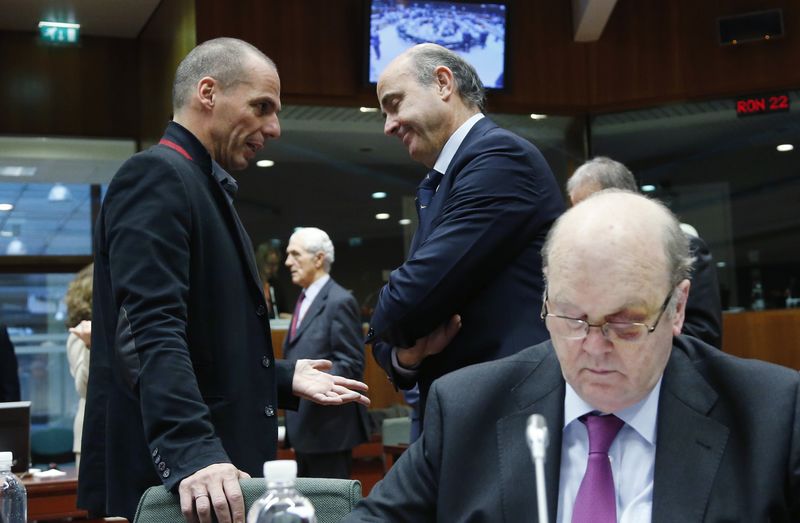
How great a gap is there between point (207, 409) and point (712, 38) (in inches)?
243

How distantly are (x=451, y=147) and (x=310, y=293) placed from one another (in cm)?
331

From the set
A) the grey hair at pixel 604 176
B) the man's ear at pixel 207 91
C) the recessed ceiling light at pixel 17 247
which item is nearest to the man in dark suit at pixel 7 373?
the recessed ceiling light at pixel 17 247

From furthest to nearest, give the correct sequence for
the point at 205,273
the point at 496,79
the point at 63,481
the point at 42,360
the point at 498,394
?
the point at 42,360 < the point at 496,79 < the point at 63,481 < the point at 205,273 < the point at 498,394

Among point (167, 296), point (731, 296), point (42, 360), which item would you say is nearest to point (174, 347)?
point (167, 296)

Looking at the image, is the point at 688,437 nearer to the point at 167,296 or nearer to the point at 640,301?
the point at 640,301

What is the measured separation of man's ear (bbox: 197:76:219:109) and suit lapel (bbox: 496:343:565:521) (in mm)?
1126

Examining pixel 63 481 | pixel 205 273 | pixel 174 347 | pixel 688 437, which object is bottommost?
pixel 63 481

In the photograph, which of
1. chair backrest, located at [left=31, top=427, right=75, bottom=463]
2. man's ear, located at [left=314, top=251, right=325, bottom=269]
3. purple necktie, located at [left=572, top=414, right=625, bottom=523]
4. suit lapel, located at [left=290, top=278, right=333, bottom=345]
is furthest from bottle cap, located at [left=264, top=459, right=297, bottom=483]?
chair backrest, located at [left=31, top=427, right=75, bottom=463]

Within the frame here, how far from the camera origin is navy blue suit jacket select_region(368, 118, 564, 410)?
2324 mm

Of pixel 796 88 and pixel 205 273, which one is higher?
pixel 796 88

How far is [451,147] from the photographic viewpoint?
2619 millimetres

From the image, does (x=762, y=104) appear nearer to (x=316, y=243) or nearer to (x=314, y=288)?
(x=316, y=243)

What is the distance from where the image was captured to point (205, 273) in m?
2.26

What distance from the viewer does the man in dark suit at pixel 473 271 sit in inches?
91.6
